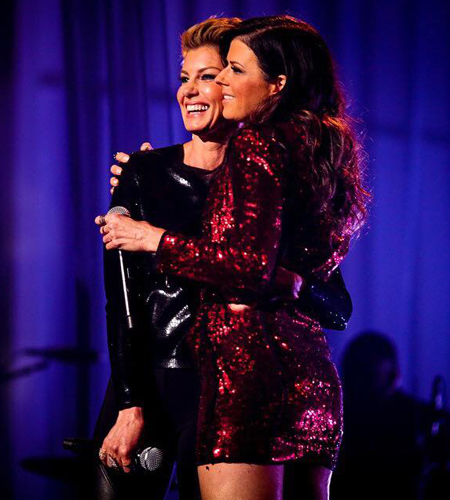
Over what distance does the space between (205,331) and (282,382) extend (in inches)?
7.5

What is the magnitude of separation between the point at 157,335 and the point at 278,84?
0.66m

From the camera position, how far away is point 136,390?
1634 millimetres

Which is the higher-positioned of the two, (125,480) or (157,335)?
(157,335)

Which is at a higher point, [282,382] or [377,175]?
[377,175]

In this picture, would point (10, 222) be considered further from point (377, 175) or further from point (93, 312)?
point (377, 175)

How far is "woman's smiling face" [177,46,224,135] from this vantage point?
1957mm

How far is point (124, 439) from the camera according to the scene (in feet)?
5.19

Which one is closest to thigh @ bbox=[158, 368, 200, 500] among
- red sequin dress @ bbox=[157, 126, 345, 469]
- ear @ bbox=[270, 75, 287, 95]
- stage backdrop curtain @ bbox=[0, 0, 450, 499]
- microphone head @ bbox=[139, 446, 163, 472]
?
microphone head @ bbox=[139, 446, 163, 472]

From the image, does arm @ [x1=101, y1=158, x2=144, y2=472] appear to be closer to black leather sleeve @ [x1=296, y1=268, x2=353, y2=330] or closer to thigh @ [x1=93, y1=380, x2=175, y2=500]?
thigh @ [x1=93, y1=380, x2=175, y2=500]

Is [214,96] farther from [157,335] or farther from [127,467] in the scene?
[127,467]

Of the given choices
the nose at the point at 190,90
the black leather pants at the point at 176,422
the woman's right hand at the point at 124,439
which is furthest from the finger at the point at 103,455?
the nose at the point at 190,90

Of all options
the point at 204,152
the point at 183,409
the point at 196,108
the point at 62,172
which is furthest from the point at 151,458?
the point at 62,172

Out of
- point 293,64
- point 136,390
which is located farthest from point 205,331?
point 293,64

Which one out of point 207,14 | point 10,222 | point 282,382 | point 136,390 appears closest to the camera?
point 282,382
